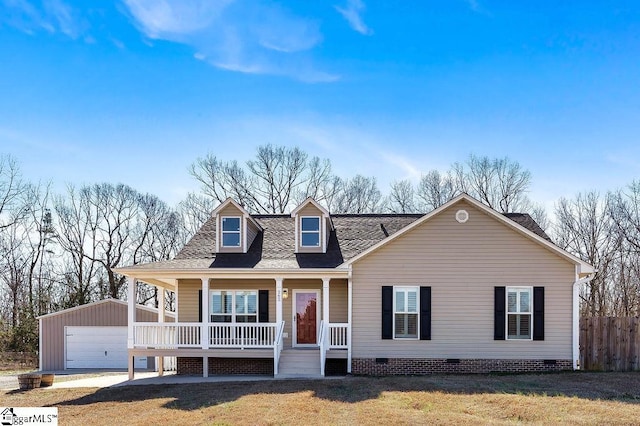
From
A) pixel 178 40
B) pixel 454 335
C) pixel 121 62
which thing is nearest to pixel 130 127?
pixel 121 62

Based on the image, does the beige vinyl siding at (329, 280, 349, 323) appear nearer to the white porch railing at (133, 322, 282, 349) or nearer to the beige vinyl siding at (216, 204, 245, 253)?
the white porch railing at (133, 322, 282, 349)

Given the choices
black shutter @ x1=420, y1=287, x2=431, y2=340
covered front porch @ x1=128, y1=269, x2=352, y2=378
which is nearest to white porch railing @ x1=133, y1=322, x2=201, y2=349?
covered front porch @ x1=128, y1=269, x2=352, y2=378

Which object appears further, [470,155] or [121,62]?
[470,155]

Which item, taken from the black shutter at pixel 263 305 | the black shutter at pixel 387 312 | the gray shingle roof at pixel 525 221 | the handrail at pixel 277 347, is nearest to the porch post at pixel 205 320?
the black shutter at pixel 263 305

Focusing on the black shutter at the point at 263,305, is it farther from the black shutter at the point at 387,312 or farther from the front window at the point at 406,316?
the front window at the point at 406,316

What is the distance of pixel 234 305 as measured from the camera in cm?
1905

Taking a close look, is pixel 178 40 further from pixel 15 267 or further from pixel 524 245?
pixel 15 267

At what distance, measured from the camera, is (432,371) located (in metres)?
17.5

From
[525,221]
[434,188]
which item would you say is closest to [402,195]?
[434,188]

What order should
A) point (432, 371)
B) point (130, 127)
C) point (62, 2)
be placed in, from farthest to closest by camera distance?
point (130, 127) → point (432, 371) → point (62, 2)

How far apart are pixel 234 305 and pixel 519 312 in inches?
349

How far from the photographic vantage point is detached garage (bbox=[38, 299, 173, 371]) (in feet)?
78.7

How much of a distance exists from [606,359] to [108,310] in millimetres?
18587

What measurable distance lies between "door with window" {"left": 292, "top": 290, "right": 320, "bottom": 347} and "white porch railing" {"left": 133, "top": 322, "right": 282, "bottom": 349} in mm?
1182
